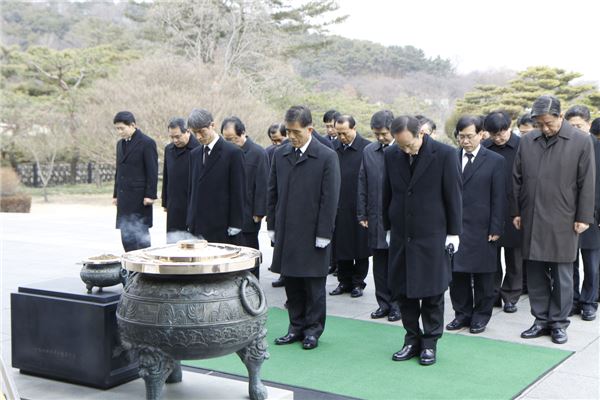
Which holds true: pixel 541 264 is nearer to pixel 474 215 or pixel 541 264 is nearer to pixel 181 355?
pixel 474 215

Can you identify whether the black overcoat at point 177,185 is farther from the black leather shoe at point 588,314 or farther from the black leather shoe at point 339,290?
the black leather shoe at point 588,314

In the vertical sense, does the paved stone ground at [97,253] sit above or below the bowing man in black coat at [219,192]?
below

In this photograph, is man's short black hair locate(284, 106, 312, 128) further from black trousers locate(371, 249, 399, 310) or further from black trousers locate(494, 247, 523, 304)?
black trousers locate(494, 247, 523, 304)

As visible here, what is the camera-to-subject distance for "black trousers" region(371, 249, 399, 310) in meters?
6.25

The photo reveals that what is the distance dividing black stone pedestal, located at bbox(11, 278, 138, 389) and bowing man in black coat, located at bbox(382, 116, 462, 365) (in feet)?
6.32

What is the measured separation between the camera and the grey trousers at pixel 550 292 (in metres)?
5.42

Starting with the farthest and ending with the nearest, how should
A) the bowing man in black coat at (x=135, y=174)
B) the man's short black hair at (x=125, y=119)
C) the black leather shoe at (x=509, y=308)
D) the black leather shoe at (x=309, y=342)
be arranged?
the bowing man in black coat at (x=135, y=174), the man's short black hair at (x=125, y=119), the black leather shoe at (x=509, y=308), the black leather shoe at (x=309, y=342)

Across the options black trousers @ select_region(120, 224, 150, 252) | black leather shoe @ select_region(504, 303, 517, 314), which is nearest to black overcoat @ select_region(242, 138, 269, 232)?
black trousers @ select_region(120, 224, 150, 252)

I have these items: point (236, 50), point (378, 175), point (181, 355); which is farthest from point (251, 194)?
point (236, 50)

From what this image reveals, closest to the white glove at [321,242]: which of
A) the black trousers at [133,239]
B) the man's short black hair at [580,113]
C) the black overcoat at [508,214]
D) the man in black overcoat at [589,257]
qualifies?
the black overcoat at [508,214]

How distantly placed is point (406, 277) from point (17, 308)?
8.55 feet

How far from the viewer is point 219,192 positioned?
224 inches

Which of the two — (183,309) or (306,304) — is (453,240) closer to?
(306,304)

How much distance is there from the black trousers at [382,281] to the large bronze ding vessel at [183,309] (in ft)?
8.08
